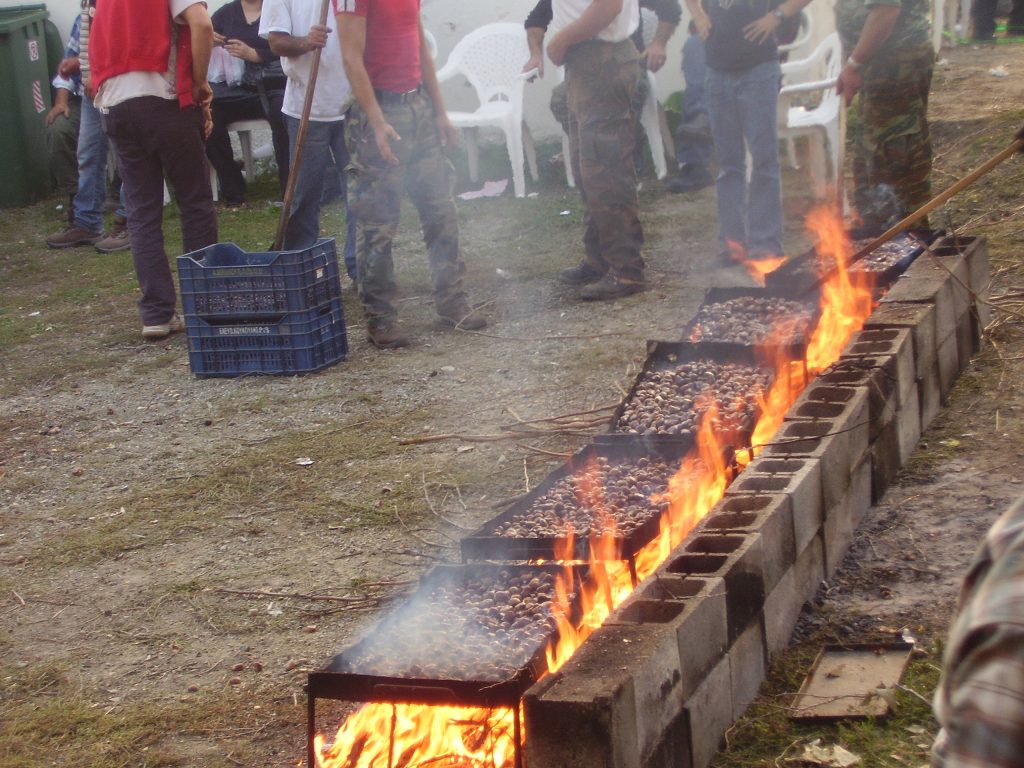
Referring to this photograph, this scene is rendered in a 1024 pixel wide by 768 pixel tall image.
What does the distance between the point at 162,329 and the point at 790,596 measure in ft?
17.9

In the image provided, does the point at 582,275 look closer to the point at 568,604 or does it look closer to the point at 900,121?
the point at 900,121

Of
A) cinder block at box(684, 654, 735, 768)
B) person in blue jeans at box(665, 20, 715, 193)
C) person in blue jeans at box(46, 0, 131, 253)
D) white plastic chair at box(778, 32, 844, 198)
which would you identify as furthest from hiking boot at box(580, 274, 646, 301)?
cinder block at box(684, 654, 735, 768)

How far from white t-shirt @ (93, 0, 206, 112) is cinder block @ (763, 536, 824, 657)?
201 inches

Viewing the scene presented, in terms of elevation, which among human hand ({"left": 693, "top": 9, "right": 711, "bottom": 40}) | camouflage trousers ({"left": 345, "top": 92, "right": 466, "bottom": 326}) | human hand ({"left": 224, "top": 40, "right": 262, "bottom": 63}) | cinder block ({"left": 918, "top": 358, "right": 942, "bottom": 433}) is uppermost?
human hand ({"left": 224, "top": 40, "right": 262, "bottom": 63})

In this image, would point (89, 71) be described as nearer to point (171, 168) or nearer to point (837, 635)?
point (171, 168)

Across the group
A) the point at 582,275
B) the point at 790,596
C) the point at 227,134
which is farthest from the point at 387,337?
the point at 227,134

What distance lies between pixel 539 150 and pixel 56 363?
591cm

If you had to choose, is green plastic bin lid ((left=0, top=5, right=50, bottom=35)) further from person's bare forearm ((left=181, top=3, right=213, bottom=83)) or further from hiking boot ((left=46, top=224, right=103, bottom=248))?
person's bare forearm ((left=181, top=3, right=213, bottom=83))

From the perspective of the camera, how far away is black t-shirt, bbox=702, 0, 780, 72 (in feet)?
24.8

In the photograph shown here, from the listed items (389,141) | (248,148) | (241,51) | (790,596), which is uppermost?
(241,51)

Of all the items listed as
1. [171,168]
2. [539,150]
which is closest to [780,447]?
[171,168]

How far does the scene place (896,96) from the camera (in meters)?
7.14

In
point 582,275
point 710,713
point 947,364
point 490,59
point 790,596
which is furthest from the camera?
point 490,59

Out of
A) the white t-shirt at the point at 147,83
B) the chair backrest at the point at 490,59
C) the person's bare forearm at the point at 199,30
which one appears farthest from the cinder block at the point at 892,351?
the chair backrest at the point at 490,59
